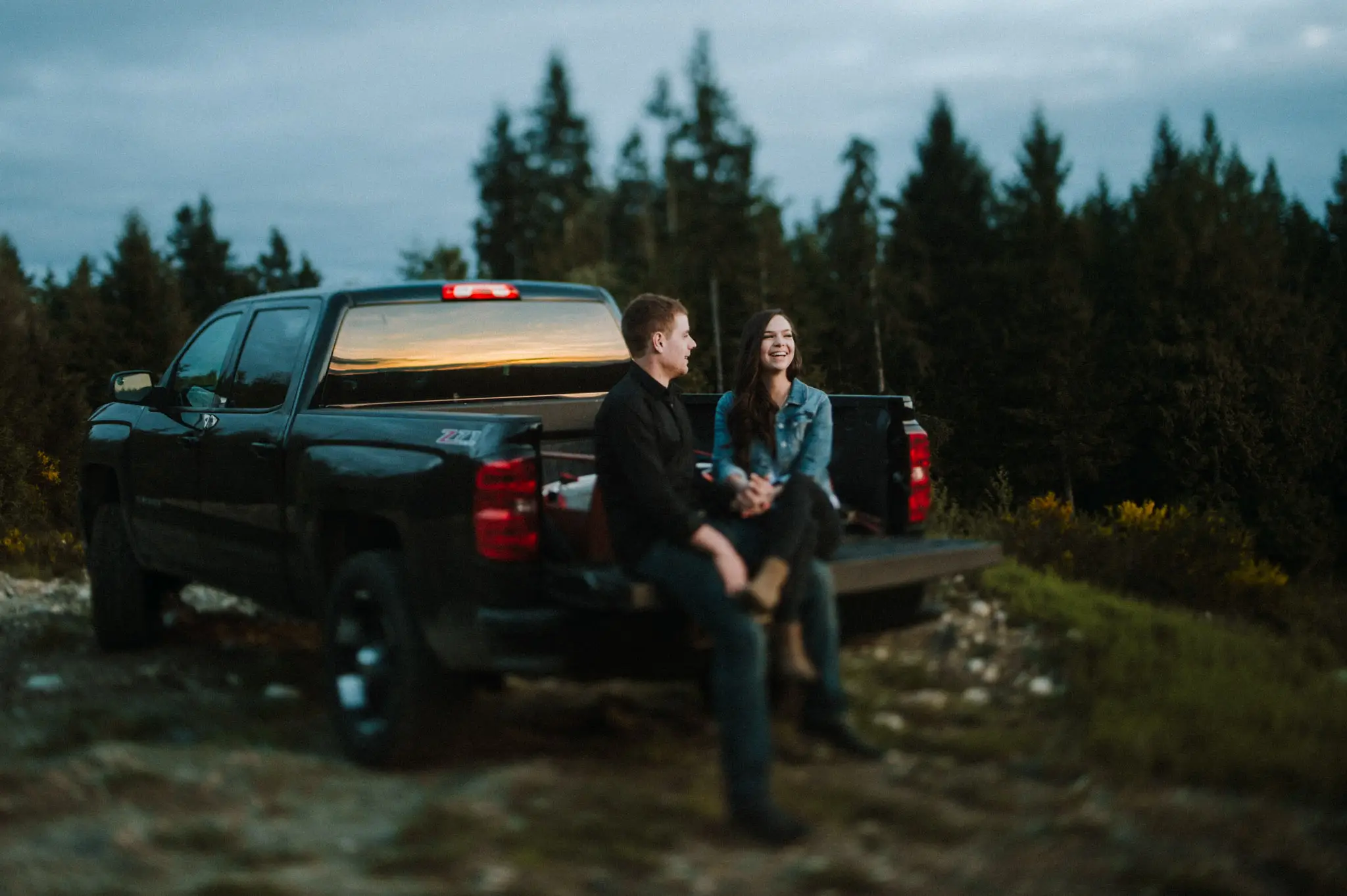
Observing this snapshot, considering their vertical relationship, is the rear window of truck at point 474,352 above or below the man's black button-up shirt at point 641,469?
above

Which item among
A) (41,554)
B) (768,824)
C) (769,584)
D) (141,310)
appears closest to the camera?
(768,824)

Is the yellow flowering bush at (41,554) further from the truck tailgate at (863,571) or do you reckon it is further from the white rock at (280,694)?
the truck tailgate at (863,571)

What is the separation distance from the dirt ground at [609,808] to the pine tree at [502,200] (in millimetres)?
63522

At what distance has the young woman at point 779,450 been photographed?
4605 millimetres

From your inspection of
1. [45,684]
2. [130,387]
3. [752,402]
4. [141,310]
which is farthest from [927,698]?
[141,310]

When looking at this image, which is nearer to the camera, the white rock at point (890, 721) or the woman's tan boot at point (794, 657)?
the woman's tan boot at point (794, 657)

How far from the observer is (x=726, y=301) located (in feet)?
171

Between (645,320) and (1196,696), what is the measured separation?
8.21ft

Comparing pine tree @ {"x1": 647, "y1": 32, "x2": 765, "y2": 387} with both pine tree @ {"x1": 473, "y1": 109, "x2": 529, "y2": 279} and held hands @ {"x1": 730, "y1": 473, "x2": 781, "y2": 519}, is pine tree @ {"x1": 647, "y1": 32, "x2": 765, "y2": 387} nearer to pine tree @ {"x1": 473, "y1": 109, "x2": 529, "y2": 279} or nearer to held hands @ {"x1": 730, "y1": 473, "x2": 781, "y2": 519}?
pine tree @ {"x1": 473, "y1": 109, "x2": 529, "y2": 279}

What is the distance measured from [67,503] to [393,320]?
18.7 metres

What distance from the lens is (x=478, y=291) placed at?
250 inches

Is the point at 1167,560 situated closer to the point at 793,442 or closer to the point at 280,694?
the point at 793,442

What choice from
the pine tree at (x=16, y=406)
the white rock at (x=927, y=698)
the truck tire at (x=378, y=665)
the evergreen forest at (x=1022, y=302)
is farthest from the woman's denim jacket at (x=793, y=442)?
the evergreen forest at (x=1022, y=302)

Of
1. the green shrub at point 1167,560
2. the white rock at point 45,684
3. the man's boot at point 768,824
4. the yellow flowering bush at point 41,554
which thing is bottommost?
the green shrub at point 1167,560
